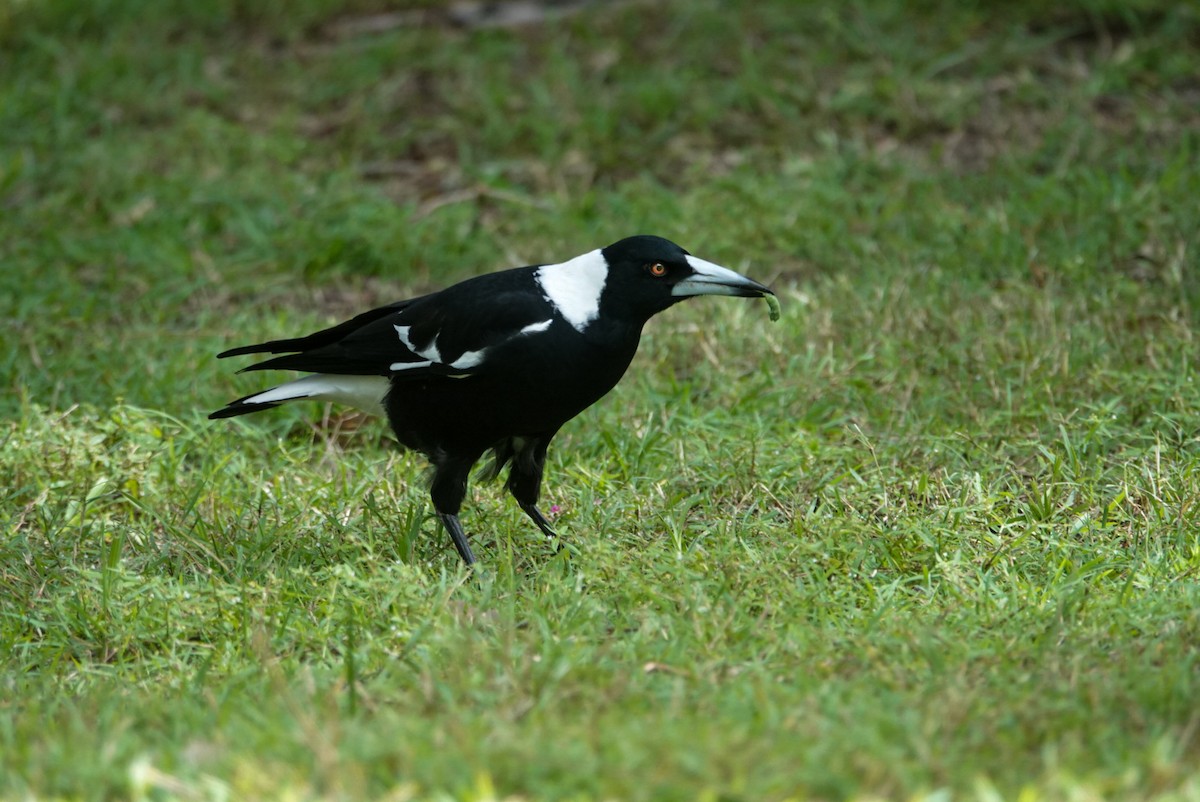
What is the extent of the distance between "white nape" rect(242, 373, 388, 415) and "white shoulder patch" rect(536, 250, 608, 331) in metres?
0.55

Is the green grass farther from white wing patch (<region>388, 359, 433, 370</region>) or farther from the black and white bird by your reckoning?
white wing patch (<region>388, 359, 433, 370</region>)

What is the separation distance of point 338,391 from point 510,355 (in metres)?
0.66

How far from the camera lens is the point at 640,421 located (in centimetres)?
429

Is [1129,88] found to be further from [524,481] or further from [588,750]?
[588,750]

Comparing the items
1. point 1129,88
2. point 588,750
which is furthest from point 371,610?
point 1129,88

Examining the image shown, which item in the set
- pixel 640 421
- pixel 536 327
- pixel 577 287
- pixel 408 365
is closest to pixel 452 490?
pixel 408 365

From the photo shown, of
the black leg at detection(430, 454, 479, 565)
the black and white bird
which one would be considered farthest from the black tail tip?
the black leg at detection(430, 454, 479, 565)

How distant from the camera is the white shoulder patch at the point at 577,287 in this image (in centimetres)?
343

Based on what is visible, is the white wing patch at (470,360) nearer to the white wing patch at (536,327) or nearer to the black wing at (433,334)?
the black wing at (433,334)

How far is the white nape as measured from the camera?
3785mm

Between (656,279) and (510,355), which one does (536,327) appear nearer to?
(510,355)

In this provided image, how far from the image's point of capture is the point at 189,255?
19.3 ft

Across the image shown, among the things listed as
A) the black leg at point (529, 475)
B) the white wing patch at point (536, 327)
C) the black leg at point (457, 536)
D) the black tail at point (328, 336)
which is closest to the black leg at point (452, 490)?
the black leg at point (457, 536)

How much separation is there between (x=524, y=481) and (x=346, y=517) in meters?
0.49
